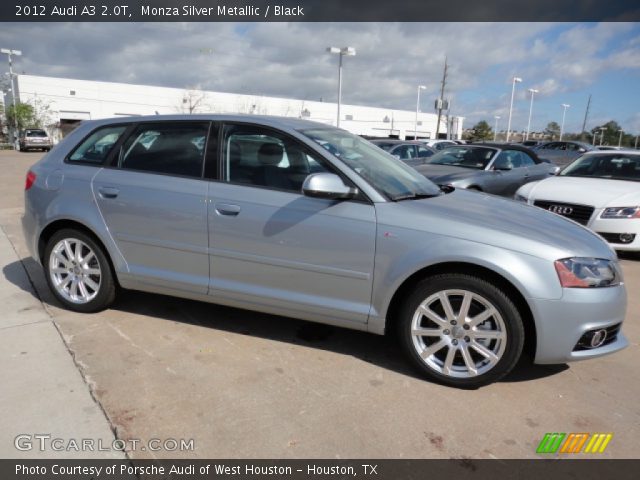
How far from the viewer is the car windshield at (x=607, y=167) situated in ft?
23.4

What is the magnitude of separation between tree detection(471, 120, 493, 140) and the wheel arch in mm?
84020

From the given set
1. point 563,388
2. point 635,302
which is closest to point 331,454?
point 563,388

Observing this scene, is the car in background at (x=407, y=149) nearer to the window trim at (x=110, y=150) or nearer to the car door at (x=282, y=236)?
the window trim at (x=110, y=150)

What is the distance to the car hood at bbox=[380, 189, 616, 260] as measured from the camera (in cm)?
288

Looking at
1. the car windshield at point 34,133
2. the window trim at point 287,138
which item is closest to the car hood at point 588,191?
the window trim at point 287,138

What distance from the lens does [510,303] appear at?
113 inches

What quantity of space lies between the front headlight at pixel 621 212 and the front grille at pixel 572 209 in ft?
0.57

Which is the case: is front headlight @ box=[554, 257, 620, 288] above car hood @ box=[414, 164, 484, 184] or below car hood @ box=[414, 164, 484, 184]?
below

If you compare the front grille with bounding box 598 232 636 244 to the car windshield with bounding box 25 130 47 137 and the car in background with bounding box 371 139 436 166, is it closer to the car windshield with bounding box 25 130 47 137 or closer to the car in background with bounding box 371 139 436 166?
the car in background with bounding box 371 139 436 166

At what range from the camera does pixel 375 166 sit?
3.61 meters

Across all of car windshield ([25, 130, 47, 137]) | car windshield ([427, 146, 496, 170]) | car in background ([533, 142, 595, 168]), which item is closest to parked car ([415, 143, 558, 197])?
car windshield ([427, 146, 496, 170])

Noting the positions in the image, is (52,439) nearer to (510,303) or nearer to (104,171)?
(104,171)

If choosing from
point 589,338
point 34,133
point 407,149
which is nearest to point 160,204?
point 589,338
